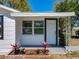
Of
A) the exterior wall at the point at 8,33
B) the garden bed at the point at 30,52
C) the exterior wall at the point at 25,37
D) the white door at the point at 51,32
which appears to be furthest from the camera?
the white door at the point at 51,32

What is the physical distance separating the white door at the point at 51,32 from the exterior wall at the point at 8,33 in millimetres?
4132

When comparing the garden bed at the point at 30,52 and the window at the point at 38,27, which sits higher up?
the window at the point at 38,27

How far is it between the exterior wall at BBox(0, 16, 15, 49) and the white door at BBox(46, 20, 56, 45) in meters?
4.13

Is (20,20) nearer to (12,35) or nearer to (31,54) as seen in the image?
(12,35)

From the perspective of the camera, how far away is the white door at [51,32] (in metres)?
23.4

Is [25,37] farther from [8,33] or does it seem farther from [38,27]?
[8,33]

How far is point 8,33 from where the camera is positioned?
67.6 ft

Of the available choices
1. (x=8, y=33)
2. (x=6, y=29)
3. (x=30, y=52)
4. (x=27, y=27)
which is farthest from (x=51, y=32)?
(x=30, y=52)

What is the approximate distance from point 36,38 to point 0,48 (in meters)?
3.86

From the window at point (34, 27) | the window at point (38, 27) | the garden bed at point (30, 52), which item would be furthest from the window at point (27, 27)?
the garden bed at point (30, 52)

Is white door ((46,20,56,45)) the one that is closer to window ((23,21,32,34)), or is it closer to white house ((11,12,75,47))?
white house ((11,12,75,47))

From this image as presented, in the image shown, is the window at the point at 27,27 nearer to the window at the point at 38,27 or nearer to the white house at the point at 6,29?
the window at the point at 38,27

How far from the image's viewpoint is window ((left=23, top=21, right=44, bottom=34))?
911 inches

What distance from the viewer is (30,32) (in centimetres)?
2319
